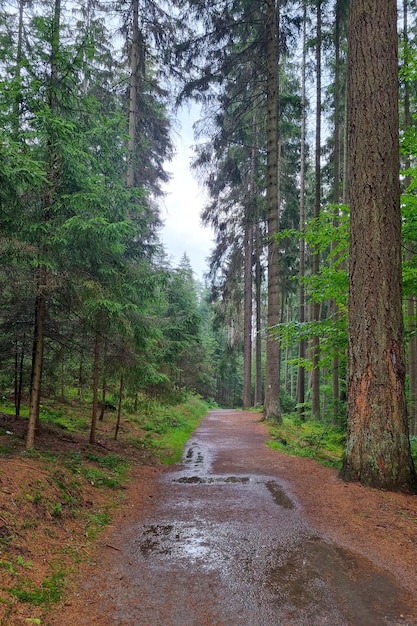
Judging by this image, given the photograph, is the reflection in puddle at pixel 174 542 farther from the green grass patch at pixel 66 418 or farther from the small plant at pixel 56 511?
the green grass patch at pixel 66 418

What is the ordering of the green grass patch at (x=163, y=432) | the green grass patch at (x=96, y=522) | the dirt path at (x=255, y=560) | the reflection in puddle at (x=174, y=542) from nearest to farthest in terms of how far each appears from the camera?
the dirt path at (x=255, y=560)
the reflection in puddle at (x=174, y=542)
the green grass patch at (x=96, y=522)
the green grass patch at (x=163, y=432)

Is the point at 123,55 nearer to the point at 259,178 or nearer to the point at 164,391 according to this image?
the point at 259,178

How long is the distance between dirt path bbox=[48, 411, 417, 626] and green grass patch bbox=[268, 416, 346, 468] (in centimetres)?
310

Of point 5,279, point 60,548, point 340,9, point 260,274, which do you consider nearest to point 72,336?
point 5,279

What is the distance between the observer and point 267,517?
15.6 feet

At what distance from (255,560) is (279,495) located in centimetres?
234

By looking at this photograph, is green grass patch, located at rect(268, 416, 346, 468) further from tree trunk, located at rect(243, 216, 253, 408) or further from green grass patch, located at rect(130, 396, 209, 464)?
tree trunk, located at rect(243, 216, 253, 408)

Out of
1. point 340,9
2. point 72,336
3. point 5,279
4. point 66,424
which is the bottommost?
point 66,424

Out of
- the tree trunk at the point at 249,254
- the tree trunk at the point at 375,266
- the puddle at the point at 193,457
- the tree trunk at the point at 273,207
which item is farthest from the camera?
the tree trunk at the point at 249,254

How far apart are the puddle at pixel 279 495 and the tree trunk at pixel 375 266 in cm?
99

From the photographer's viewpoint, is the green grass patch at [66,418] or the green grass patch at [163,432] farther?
the green grass patch at [66,418]

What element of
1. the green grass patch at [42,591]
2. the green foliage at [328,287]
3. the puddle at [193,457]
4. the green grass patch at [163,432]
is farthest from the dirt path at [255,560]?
the green grass patch at [163,432]

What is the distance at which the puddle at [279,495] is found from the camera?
5.28 metres

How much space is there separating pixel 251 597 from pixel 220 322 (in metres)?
23.4
